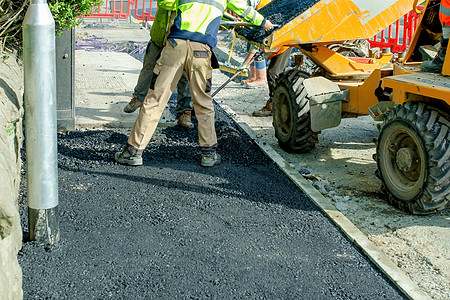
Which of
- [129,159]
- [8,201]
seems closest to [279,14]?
[129,159]

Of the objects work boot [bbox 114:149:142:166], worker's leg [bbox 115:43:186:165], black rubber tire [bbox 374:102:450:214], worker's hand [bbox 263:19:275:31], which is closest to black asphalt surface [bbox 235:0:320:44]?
worker's hand [bbox 263:19:275:31]

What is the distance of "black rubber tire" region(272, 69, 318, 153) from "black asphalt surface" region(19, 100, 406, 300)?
84 cm

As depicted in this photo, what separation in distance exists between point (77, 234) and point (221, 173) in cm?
204

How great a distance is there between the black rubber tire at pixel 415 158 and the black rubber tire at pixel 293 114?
138cm

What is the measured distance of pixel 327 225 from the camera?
4.76 m

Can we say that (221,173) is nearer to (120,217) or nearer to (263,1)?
(120,217)

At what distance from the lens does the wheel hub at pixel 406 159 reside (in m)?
5.10

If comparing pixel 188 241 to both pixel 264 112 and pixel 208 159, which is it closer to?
pixel 208 159

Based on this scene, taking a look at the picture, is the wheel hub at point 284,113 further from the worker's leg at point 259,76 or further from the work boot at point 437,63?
the worker's leg at point 259,76

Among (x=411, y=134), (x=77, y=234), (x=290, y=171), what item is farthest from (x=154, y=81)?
(x=411, y=134)

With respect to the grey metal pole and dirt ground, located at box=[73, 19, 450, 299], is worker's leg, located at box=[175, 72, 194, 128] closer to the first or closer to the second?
dirt ground, located at box=[73, 19, 450, 299]

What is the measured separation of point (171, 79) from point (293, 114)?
172cm

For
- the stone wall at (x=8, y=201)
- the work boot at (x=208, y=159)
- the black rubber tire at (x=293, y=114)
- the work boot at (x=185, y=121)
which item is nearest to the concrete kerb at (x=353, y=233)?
the black rubber tire at (x=293, y=114)

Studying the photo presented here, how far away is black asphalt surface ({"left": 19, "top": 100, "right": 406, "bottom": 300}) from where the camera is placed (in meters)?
3.59
